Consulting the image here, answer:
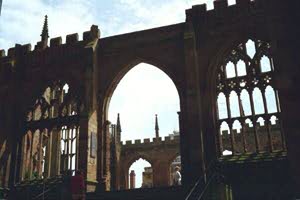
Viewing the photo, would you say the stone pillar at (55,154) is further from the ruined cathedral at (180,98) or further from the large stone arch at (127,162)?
the large stone arch at (127,162)

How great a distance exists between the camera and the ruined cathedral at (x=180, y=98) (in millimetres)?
12648

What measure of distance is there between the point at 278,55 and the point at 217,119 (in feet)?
35.3

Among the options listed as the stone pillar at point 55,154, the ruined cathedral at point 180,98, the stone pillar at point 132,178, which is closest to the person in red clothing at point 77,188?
the ruined cathedral at point 180,98

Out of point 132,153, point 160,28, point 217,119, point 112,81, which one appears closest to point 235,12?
point 160,28

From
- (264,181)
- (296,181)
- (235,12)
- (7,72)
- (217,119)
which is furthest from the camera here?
(7,72)

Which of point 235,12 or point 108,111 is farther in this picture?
point 108,111

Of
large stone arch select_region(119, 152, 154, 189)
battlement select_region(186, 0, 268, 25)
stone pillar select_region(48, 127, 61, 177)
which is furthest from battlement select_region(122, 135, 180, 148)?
battlement select_region(186, 0, 268, 25)

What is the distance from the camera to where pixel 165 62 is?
612 inches

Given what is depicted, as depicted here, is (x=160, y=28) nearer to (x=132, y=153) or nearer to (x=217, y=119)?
(x=217, y=119)

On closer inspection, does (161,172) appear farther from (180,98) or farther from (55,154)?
(180,98)

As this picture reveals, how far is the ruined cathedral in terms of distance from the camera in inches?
498

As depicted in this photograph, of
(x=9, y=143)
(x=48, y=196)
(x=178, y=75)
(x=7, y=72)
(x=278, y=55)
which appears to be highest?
(x=7, y=72)

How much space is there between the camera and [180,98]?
14758mm

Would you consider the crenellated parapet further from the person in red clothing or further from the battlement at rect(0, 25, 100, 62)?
the person in red clothing
